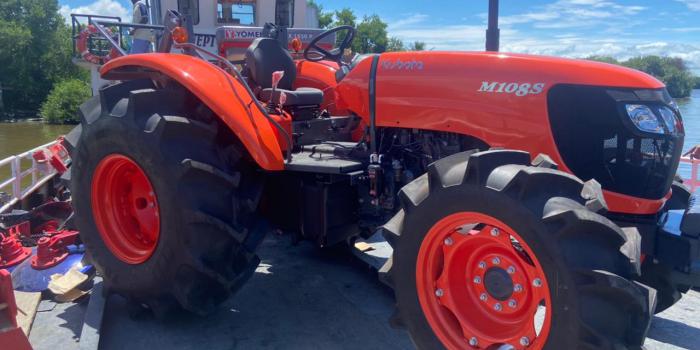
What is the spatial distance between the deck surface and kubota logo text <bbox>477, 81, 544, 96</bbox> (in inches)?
52.0

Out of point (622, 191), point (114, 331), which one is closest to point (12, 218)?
point (114, 331)

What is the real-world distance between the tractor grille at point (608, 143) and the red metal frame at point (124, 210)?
7.00 feet

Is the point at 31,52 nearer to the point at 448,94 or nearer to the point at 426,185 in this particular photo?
the point at 448,94

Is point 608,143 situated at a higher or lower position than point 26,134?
higher

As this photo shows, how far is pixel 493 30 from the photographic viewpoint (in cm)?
428

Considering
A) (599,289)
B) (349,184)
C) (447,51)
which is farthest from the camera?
(349,184)

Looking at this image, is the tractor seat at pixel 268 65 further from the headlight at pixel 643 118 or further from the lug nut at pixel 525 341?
the lug nut at pixel 525 341

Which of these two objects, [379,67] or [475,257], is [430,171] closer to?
[475,257]

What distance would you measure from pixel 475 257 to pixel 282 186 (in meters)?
1.39

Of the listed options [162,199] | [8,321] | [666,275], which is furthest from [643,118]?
[8,321]

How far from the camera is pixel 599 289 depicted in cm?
189

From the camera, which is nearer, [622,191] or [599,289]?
[599,289]

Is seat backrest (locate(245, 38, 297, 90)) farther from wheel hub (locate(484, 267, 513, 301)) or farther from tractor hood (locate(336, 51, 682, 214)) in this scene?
wheel hub (locate(484, 267, 513, 301))

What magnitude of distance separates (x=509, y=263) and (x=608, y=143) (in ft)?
2.37
